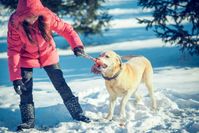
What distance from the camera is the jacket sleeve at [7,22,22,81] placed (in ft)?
18.1

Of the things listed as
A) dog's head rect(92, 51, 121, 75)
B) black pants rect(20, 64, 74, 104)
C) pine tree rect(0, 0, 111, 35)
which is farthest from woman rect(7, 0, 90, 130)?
pine tree rect(0, 0, 111, 35)

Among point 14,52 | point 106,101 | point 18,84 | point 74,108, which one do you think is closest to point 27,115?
point 18,84

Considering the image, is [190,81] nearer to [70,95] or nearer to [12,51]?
[70,95]

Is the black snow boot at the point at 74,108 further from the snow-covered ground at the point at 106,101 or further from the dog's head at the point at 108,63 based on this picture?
the dog's head at the point at 108,63

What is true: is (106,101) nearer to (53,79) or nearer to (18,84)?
(53,79)

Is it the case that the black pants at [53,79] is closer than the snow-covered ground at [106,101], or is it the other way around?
the snow-covered ground at [106,101]

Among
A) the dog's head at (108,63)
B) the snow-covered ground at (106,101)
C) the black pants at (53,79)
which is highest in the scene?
the dog's head at (108,63)

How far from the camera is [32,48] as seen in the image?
565cm

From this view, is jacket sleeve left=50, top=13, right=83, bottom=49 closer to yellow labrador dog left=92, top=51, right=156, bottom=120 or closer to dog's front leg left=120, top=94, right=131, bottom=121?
yellow labrador dog left=92, top=51, right=156, bottom=120

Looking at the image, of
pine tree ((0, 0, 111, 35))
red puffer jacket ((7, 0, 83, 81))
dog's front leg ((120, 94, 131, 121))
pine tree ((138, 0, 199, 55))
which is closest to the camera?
red puffer jacket ((7, 0, 83, 81))

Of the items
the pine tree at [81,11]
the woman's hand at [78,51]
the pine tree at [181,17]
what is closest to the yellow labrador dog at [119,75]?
the woman's hand at [78,51]

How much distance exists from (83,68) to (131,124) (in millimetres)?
5717

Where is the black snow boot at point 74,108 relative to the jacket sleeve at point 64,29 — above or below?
below

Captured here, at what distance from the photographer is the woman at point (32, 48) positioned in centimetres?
543
